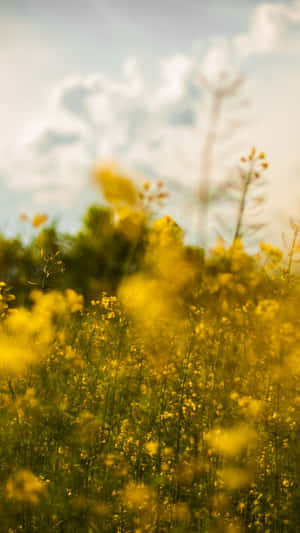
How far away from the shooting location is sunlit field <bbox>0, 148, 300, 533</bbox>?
2.60 m

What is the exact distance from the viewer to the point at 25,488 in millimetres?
2420

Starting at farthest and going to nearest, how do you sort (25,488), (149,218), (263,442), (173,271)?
(173,271)
(149,218)
(263,442)
(25,488)

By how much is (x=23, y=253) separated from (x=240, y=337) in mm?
6909

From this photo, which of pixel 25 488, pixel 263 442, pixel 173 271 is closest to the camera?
pixel 25 488

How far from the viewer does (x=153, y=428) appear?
309 cm

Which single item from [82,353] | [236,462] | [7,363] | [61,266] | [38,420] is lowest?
[236,462]

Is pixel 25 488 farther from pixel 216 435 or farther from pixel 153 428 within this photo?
pixel 216 435

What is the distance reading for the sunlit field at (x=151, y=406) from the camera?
260cm

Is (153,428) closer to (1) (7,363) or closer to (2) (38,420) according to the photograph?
(2) (38,420)

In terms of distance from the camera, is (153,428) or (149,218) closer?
(153,428)

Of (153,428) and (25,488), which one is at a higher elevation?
(153,428)

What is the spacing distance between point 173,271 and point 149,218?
1428 mm

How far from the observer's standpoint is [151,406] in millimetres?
3180

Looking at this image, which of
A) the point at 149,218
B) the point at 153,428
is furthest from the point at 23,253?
the point at 153,428
